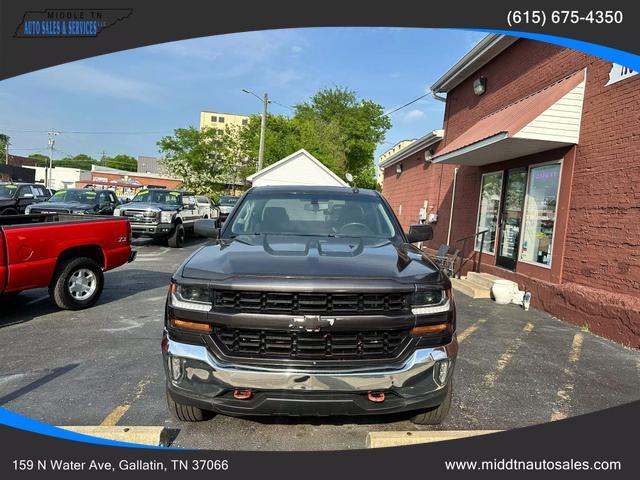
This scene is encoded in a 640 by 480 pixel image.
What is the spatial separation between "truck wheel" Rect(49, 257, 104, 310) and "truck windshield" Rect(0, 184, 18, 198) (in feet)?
41.5

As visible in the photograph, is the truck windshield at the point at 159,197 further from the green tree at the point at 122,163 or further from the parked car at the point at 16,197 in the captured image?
the green tree at the point at 122,163

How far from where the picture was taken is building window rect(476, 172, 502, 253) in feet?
32.1

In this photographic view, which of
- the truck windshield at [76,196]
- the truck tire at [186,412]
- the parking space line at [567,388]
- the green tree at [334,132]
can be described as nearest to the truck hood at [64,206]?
the truck windshield at [76,196]

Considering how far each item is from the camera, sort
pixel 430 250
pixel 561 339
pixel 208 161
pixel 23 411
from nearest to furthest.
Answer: pixel 23 411
pixel 561 339
pixel 430 250
pixel 208 161

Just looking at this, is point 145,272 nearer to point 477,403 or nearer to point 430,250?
point 477,403

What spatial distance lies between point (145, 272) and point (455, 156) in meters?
7.78

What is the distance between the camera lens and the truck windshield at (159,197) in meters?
14.0

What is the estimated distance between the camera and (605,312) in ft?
19.6

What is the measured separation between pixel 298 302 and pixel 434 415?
4.61 ft

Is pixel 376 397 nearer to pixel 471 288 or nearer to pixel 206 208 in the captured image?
pixel 471 288

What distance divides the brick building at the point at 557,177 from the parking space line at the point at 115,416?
6210 millimetres

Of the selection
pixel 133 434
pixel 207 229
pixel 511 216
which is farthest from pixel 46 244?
pixel 511 216

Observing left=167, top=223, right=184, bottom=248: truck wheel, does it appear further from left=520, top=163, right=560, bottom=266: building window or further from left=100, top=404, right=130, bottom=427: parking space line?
left=100, top=404, right=130, bottom=427: parking space line

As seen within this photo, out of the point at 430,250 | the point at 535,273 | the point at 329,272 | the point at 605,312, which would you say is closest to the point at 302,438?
the point at 329,272
